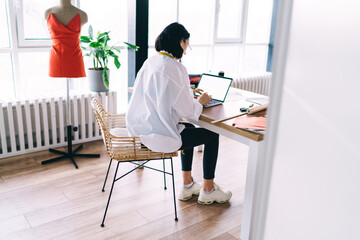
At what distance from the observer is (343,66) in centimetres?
60

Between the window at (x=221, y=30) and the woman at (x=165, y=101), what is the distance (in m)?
2.17

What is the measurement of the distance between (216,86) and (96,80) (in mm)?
1481

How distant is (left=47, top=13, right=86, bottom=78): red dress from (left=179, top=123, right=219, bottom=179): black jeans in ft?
3.89

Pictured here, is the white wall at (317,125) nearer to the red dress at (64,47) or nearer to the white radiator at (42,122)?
the red dress at (64,47)

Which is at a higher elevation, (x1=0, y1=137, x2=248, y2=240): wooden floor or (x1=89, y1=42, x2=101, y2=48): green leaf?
(x1=89, y1=42, x2=101, y2=48): green leaf

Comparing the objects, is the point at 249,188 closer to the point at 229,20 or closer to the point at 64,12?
the point at 64,12

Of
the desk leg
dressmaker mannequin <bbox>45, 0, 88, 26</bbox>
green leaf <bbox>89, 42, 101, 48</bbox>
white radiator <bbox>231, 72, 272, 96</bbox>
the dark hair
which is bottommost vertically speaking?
the desk leg

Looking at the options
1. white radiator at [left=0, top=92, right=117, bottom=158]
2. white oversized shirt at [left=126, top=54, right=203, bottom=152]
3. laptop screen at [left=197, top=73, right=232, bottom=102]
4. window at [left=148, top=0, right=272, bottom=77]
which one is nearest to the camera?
white oversized shirt at [left=126, top=54, right=203, bottom=152]

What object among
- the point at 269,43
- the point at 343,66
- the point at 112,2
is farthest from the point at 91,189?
the point at 269,43

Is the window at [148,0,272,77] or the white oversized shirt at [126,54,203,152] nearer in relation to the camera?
the white oversized shirt at [126,54,203,152]

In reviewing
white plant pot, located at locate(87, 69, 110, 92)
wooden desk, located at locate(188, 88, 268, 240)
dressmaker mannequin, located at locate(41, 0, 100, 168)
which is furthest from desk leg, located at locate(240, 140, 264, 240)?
white plant pot, located at locate(87, 69, 110, 92)

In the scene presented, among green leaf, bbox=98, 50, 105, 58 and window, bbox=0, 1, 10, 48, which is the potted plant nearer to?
green leaf, bbox=98, 50, 105, 58

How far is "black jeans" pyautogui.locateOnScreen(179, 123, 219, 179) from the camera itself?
2350 mm

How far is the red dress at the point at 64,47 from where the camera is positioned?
2.88m
